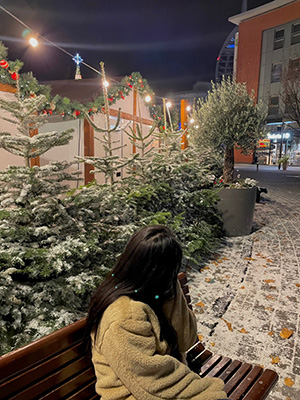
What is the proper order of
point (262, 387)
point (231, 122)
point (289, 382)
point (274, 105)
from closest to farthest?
point (262, 387) < point (289, 382) < point (231, 122) < point (274, 105)

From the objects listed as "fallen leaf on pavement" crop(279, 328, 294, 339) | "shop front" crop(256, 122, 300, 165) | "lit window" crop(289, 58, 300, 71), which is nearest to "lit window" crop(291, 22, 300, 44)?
"lit window" crop(289, 58, 300, 71)

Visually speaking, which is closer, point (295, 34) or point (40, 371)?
point (40, 371)

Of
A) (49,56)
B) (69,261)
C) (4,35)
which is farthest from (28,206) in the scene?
(49,56)

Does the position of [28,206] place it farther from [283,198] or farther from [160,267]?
[283,198]

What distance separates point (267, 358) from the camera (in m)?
2.63

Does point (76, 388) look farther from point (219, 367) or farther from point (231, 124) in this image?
point (231, 124)

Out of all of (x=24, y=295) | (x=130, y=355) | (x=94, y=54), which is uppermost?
(x=94, y=54)

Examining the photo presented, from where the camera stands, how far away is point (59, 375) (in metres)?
1.36

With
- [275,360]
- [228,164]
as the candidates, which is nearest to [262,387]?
[275,360]

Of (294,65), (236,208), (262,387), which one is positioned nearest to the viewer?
(262,387)

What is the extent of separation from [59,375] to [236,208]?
17.6 feet

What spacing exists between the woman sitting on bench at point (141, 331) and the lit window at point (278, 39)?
3367cm

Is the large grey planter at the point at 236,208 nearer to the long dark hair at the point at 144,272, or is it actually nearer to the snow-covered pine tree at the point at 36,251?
the snow-covered pine tree at the point at 36,251

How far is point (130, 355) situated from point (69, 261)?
1599mm
